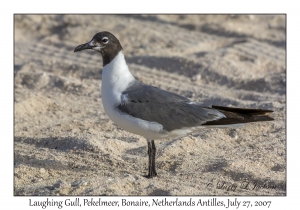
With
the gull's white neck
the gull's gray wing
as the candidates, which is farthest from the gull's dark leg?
the gull's white neck

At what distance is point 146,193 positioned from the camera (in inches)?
228

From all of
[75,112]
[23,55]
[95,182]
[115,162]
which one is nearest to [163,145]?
[115,162]

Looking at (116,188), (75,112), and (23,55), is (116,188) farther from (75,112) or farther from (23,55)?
(23,55)

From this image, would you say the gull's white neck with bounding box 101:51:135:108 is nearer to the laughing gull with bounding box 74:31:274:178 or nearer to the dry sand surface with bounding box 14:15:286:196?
the laughing gull with bounding box 74:31:274:178

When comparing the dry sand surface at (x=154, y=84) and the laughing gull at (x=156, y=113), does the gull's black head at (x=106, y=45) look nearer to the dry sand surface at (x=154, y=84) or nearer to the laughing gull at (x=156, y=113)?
the laughing gull at (x=156, y=113)

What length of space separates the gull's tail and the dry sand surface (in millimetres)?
506

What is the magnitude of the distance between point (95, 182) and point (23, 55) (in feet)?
18.5

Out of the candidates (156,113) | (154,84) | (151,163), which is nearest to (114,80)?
(156,113)

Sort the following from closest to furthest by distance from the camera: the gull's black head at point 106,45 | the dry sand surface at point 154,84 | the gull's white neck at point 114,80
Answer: the dry sand surface at point 154,84
the gull's white neck at point 114,80
the gull's black head at point 106,45

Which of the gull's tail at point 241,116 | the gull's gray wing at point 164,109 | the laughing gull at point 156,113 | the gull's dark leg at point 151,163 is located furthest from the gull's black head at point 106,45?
the gull's tail at point 241,116

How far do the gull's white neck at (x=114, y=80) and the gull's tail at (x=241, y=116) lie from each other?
1.01m

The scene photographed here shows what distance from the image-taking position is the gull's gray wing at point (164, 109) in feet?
20.3

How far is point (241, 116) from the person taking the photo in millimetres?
6230

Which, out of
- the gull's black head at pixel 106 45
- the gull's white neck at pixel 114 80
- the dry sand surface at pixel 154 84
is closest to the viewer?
the dry sand surface at pixel 154 84
